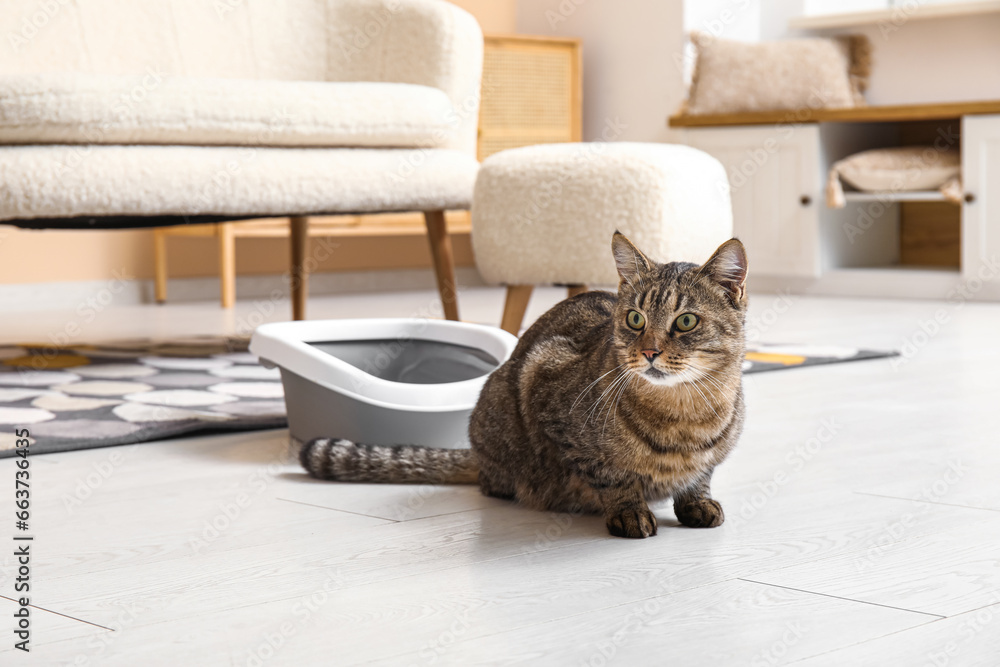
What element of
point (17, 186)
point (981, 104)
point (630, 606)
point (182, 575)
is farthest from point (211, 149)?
point (981, 104)

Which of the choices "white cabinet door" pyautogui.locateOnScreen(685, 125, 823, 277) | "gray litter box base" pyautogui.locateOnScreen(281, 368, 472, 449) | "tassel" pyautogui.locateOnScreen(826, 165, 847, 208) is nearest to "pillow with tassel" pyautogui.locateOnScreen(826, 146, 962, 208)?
"tassel" pyautogui.locateOnScreen(826, 165, 847, 208)

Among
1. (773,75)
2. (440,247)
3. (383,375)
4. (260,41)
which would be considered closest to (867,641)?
(383,375)

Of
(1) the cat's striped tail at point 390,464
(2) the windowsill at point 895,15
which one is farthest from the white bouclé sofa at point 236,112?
(2) the windowsill at point 895,15

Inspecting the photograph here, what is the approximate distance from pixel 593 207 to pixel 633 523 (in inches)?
46.4

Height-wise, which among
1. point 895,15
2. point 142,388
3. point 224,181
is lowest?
point 142,388

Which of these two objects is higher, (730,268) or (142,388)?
(730,268)

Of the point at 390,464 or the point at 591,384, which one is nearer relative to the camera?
the point at 591,384

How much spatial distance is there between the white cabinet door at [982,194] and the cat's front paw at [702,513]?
10.8 feet

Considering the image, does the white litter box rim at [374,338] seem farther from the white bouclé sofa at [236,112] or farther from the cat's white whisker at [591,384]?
the white bouclé sofa at [236,112]

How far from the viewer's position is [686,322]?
3.67 ft

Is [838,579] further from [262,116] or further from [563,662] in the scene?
[262,116]

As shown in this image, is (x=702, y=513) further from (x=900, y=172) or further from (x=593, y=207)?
(x=900, y=172)

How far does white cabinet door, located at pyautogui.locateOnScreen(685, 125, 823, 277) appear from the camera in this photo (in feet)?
14.7

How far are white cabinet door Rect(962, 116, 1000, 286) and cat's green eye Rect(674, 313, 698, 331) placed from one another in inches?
132
